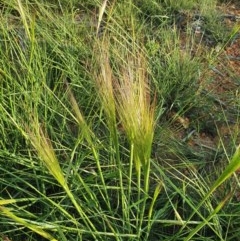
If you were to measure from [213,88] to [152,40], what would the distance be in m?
0.40

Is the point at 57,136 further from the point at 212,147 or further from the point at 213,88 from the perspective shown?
the point at 213,88

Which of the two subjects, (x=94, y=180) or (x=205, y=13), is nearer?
(x=94, y=180)

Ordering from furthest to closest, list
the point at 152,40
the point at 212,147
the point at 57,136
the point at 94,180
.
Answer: the point at 152,40 → the point at 212,147 → the point at 57,136 → the point at 94,180

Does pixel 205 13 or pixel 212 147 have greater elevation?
pixel 205 13

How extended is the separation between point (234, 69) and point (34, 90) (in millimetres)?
1088

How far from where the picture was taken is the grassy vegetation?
3.43ft

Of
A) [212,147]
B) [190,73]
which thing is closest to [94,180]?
[212,147]

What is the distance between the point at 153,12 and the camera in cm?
250

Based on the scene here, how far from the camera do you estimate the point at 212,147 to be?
5.61ft

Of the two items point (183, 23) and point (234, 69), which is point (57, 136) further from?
point (183, 23)

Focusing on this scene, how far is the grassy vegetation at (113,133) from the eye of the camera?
3.43 feet

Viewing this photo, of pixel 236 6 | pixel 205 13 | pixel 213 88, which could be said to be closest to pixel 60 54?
pixel 213 88

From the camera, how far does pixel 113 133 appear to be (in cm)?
82

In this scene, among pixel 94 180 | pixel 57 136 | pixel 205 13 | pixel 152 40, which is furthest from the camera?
pixel 205 13
